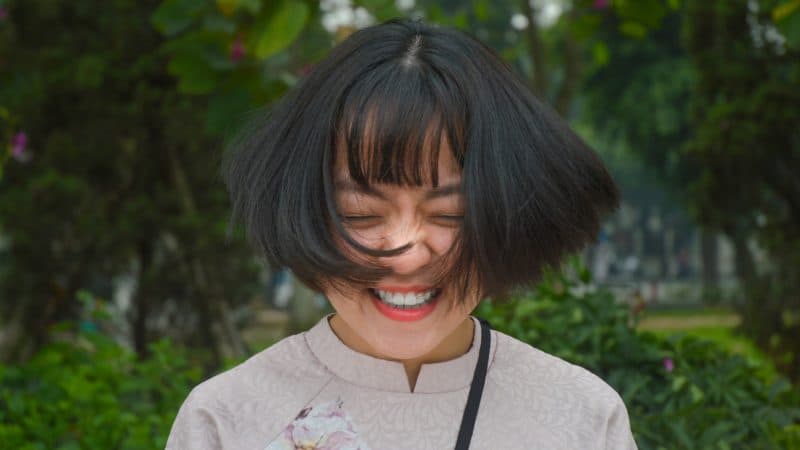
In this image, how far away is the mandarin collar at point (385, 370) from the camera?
155cm

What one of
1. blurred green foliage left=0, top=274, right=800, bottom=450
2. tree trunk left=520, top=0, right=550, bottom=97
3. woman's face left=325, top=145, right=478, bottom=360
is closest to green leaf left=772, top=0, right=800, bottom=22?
blurred green foliage left=0, top=274, right=800, bottom=450

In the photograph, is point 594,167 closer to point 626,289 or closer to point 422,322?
point 422,322

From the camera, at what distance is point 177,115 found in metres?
5.14

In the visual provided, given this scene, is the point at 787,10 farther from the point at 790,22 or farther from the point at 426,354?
the point at 426,354

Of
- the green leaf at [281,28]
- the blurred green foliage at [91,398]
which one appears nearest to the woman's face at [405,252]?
the blurred green foliage at [91,398]

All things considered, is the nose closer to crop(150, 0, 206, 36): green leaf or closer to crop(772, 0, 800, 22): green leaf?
crop(150, 0, 206, 36): green leaf

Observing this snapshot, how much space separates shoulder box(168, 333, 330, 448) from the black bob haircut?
5.2 inches

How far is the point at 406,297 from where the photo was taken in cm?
150

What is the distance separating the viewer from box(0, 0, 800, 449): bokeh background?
2.57 m

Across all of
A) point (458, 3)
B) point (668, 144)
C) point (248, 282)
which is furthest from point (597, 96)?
point (248, 282)

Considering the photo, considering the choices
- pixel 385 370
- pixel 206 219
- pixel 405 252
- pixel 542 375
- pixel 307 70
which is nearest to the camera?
pixel 405 252

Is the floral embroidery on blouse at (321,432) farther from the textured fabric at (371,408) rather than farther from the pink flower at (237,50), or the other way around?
the pink flower at (237,50)

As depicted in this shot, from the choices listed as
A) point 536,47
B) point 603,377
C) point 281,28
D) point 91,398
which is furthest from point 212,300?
point 603,377

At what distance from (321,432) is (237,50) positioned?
193 cm
